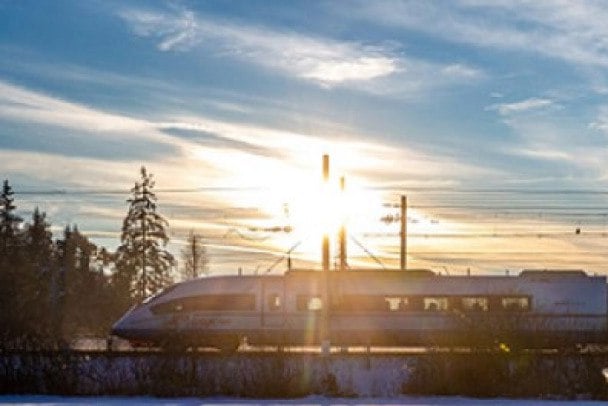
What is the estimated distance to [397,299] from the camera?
131 ft

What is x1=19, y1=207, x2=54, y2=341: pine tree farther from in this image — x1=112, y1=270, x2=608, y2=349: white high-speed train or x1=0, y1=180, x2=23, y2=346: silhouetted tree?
x1=112, y1=270, x2=608, y2=349: white high-speed train

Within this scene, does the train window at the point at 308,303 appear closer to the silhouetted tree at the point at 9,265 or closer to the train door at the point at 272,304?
the train door at the point at 272,304

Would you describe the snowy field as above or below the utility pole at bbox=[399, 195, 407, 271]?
below

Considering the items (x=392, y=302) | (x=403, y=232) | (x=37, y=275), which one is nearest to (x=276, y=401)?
(x=392, y=302)

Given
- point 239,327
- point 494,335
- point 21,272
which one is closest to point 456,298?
point 239,327

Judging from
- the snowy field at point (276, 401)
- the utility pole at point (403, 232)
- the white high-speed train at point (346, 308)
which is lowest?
the snowy field at point (276, 401)

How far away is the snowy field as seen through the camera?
81.5 ft

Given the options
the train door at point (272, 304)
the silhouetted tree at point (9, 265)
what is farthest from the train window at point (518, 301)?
the silhouetted tree at point (9, 265)

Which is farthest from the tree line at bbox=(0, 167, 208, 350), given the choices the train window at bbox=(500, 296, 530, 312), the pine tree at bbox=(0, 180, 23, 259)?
the train window at bbox=(500, 296, 530, 312)

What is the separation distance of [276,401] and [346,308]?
14.6m

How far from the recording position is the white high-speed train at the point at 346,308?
3919 cm

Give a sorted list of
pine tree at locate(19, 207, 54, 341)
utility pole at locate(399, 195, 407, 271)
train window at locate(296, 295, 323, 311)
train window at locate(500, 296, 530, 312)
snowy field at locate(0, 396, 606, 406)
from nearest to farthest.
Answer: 1. snowy field at locate(0, 396, 606, 406)
2. train window at locate(500, 296, 530, 312)
3. train window at locate(296, 295, 323, 311)
4. utility pole at locate(399, 195, 407, 271)
5. pine tree at locate(19, 207, 54, 341)

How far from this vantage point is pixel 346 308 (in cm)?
3991

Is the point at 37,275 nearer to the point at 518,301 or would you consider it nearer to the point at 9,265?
the point at 9,265
